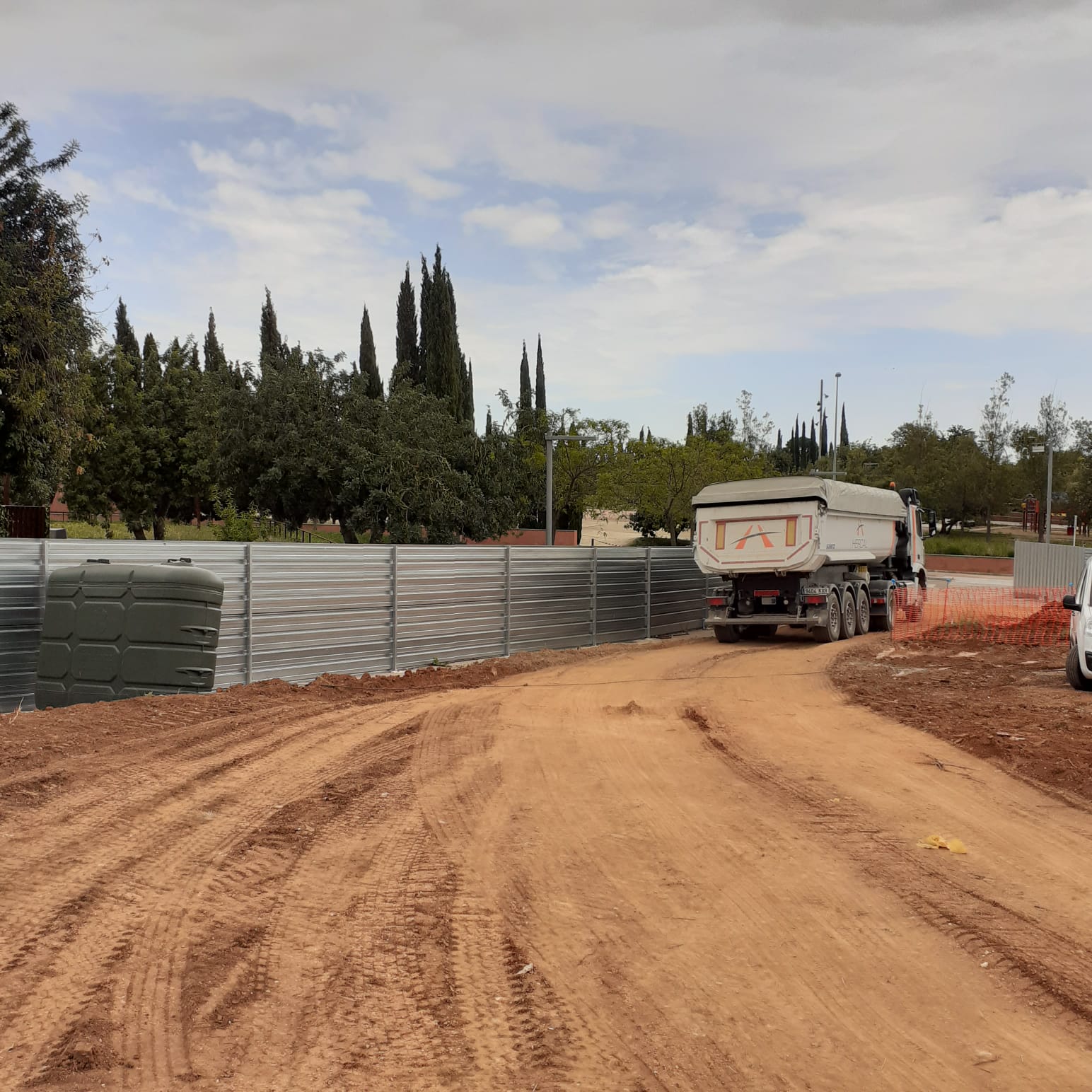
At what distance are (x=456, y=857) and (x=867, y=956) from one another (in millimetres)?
2424

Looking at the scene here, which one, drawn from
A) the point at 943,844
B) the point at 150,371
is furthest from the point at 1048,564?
the point at 150,371

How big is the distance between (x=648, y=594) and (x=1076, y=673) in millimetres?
10226

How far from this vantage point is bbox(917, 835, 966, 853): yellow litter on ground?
6199 millimetres

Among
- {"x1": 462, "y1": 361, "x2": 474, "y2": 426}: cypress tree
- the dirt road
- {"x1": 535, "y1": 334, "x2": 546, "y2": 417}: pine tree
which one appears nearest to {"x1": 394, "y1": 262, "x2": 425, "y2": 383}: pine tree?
{"x1": 462, "y1": 361, "x2": 474, "y2": 426}: cypress tree

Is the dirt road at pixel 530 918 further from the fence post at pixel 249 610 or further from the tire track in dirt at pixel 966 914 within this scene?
the fence post at pixel 249 610

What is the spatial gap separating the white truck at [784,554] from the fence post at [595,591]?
201 cm

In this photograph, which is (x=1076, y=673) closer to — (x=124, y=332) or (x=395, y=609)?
(x=395, y=609)

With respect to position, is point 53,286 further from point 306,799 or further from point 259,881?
point 259,881

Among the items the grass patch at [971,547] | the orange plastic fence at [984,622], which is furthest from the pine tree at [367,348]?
the orange plastic fence at [984,622]

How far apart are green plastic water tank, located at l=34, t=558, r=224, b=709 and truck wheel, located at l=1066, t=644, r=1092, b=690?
10.8 metres

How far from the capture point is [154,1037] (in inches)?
147

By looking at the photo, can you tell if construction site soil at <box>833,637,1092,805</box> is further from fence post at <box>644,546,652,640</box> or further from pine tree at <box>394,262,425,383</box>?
pine tree at <box>394,262,425,383</box>

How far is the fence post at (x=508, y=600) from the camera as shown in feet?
58.3

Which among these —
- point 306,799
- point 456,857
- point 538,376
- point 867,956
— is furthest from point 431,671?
point 538,376
